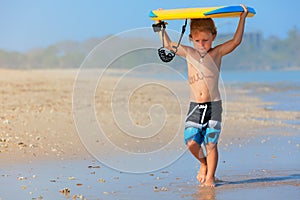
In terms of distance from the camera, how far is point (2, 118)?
33.6ft

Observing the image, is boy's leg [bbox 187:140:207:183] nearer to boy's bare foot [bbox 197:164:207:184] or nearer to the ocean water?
boy's bare foot [bbox 197:164:207:184]

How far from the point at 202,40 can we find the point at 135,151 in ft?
7.41

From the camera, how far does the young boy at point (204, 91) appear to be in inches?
243

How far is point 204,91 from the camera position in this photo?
6.25 meters

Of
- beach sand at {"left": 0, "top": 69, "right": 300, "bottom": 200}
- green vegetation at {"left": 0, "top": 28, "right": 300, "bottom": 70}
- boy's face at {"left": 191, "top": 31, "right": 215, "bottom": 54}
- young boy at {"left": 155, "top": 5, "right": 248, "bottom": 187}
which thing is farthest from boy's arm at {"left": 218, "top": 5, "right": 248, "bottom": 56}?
green vegetation at {"left": 0, "top": 28, "right": 300, "bottom": 70}

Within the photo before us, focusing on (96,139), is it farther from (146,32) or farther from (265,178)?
(265,178)

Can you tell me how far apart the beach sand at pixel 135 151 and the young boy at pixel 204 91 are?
1.05ft

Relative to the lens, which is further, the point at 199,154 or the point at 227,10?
the point at 199,154

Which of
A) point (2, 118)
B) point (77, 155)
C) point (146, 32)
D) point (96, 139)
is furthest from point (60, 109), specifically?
point (146, 32)

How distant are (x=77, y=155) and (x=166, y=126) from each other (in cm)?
307

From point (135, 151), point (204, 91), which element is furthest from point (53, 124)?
point (204, 91)

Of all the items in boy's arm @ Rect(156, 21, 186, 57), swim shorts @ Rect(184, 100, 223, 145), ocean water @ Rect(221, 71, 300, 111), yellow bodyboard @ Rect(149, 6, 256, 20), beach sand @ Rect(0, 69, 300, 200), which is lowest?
ocean water @ Rect(221, 71, 300, 111)

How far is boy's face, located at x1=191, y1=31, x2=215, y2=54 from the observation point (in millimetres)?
6230

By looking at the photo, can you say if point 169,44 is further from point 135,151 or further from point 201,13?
point 135,151
